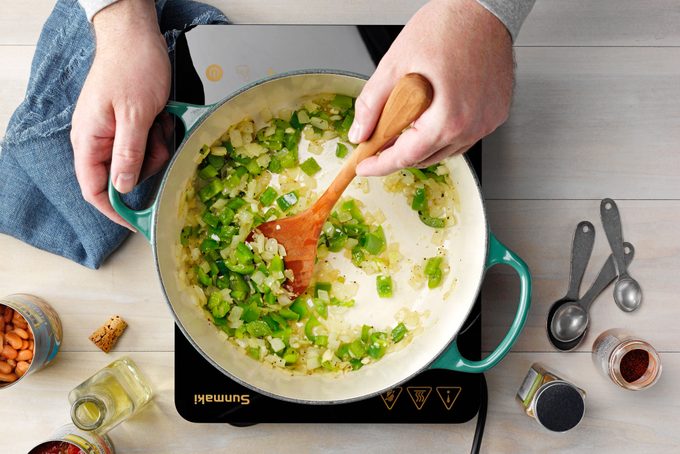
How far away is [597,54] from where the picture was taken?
119 centimetres

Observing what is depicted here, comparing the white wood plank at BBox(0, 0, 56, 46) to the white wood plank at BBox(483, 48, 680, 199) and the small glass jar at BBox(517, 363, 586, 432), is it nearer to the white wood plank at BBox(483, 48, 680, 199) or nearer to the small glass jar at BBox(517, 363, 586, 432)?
the white wood plank at BBox(483, 48, 680, 199)

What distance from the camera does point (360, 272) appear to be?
112 cm

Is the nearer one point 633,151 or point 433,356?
point 433,356

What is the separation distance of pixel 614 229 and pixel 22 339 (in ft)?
3.45

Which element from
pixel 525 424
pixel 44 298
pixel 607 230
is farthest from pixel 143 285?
pixel 607 230

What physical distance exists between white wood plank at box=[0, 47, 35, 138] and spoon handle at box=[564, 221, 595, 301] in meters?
1.03

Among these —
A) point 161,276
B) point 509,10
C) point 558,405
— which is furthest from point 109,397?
point 509,10

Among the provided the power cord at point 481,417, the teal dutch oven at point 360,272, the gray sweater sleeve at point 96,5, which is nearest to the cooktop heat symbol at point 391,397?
the teal dutch oven at point 360,272

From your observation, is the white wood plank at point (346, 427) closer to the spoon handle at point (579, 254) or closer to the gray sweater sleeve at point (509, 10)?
the spoon handle at point (579, 254)

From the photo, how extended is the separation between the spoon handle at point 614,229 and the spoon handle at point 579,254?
3 centimetres

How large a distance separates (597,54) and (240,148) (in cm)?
66

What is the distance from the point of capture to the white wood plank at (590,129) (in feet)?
3.87

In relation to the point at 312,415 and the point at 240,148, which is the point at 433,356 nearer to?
the point at 312,415

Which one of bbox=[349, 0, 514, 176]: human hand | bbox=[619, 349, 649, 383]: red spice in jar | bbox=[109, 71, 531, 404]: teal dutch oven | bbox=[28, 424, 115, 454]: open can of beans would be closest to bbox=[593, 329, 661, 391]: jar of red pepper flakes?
bbox=[619, 349, 649, 383]: red spice in jar
